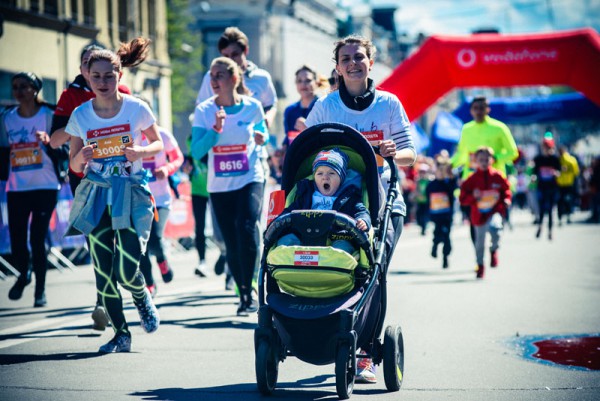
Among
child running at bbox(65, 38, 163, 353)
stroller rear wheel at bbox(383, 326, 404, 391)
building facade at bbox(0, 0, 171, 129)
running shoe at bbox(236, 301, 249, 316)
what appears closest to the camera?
stroller rear wheel at bbox(383, 326, 404, 391)

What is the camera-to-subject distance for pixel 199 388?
599 centimetres

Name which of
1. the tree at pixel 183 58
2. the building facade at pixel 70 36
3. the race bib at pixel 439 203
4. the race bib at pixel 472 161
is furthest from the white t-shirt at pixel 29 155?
the tree at pixel 183 58

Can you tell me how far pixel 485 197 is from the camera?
13.7 meters

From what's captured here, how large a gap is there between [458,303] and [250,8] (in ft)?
154

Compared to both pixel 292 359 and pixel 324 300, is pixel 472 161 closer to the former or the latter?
pixel 292 359

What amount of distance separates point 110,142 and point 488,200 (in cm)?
749

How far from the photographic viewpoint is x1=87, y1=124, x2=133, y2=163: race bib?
7.25 metres

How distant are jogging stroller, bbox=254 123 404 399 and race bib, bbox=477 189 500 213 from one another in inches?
310

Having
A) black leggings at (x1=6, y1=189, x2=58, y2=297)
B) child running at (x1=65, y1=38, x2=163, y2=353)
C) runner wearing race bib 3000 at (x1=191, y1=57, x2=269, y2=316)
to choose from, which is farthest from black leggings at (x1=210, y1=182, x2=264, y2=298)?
black leggings at (x1=6, y1=189, x2=58, y2=297)

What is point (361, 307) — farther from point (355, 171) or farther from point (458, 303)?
point (458, 303)

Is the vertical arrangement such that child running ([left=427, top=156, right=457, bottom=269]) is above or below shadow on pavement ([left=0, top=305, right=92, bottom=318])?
above

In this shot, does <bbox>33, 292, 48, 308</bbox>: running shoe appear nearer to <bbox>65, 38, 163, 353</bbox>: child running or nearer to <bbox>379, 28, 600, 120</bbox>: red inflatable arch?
<bbox>65, 38, 163, 353</bbox>: child running

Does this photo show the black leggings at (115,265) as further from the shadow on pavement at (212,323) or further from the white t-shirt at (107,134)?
the shadow on pavement at (212,323)

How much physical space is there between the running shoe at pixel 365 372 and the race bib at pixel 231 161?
3.04 meters
